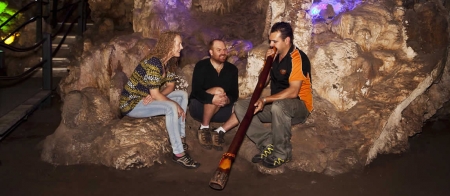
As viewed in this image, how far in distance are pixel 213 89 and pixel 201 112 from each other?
41cm

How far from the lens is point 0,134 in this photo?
5.98 meters

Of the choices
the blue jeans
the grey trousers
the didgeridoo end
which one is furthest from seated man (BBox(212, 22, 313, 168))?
the didgeridoo end

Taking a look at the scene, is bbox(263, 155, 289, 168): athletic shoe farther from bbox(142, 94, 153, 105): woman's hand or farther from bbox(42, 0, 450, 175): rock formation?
bbox(142, 94, 153, 105): woman's hand

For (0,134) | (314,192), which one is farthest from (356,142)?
(0,134)

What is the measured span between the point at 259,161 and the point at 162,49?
1.73 meters

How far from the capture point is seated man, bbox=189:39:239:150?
5922mm

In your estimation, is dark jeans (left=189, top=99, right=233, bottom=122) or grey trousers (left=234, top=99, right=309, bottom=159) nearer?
grey trousers (left=234, top=99, right=309, bottom=159)

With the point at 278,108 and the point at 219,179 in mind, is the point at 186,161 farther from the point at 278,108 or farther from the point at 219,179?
the point at 278,108

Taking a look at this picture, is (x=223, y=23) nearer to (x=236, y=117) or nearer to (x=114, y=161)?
(x=236, y=117)

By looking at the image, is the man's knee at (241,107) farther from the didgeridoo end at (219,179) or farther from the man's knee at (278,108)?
the didgeridoo end at (219,179)

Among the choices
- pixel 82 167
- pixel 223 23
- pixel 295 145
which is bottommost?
pixel 82 167

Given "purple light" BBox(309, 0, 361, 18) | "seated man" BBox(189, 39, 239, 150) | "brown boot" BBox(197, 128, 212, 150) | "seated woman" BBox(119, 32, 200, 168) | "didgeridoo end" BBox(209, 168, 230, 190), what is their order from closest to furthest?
"didgeridoo end" BBox(209, 168, 230, 190) < "seated woman" BBox(119, 32, 200, 168) < "seated man" BBox(189, 39, 239, 150) < "brown boot" BBox(197, 128, 212, 150) < "purple light" BBox(309, 0, 361, 18)

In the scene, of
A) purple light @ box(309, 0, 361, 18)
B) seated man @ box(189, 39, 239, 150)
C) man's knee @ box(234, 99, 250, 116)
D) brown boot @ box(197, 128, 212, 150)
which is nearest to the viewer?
man's knee @ box(234, 99, 250, 116)

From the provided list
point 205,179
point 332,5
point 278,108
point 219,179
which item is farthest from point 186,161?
point 332,5
